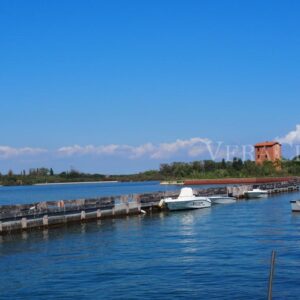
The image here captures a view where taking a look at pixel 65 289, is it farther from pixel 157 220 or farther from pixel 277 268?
pixel 157 220

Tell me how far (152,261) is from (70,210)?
86.8 ft

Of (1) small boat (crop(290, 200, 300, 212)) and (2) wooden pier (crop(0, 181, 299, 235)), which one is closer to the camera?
(2) wooden pier (crop(0, 181, 299, 235))

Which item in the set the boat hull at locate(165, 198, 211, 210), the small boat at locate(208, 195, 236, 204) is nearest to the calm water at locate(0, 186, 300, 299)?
the boat hull at locate(165, 198, 211, 210)

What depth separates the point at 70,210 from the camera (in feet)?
189

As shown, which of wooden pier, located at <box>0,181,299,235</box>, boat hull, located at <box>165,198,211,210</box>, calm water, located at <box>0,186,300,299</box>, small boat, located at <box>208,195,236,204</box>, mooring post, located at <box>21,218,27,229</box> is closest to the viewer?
calm water, located at <box>0,186,300,299</box>

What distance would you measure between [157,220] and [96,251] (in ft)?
76.7

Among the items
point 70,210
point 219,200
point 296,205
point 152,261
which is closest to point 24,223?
point 70,210

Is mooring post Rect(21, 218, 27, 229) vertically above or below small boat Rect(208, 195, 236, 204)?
above

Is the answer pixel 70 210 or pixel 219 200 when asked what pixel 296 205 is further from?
pixel 70 210

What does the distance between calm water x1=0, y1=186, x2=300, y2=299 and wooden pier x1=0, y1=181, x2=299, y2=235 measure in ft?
5.66

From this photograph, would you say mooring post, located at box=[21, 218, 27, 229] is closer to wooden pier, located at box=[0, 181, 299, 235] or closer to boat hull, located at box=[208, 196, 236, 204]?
wooden pier, located at box=[0, 181, 299, 235]

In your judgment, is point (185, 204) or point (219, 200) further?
point (219, 200)

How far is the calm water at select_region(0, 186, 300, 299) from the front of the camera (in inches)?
993

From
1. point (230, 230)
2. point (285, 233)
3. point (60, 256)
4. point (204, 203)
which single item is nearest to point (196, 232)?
point (230, 230)
